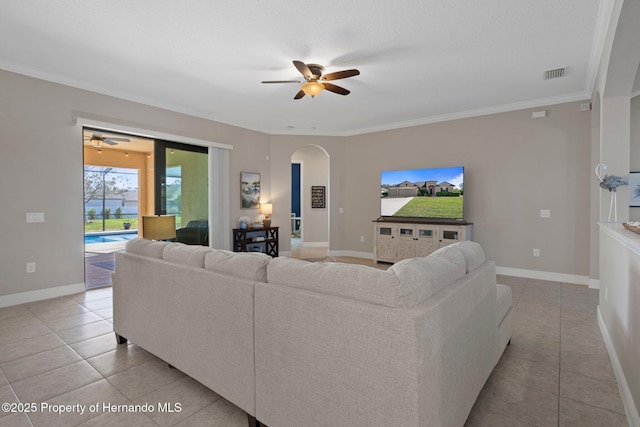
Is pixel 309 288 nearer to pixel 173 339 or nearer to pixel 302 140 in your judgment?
pixel 173 339

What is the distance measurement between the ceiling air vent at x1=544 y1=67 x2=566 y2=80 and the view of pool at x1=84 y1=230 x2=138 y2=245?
962cm

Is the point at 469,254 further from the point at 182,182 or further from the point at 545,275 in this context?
the point at 182,182

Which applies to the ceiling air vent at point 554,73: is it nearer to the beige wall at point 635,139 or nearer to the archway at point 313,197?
the beige wall at point 635,139

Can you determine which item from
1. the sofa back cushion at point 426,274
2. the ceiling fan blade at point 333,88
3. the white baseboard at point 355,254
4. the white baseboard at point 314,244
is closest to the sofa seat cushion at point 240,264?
the sofa back cushion at point 426,274

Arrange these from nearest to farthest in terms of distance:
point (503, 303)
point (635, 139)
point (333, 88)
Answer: point (503, 303)
point (333, 88)
point (635, 139)

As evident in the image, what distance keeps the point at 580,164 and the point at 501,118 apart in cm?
129

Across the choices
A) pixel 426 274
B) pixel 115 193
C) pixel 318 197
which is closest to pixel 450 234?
pixel 426 274

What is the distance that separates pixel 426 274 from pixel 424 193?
4.57m

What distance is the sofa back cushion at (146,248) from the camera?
2328 millimetres

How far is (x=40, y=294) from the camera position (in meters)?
3.85

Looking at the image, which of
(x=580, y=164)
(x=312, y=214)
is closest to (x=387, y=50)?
(x=580, y=164)

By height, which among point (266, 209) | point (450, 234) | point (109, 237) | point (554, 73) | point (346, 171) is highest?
point (554, 73)

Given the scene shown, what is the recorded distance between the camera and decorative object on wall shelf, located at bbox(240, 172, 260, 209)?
630 centimetres

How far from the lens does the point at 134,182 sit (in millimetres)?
8781
